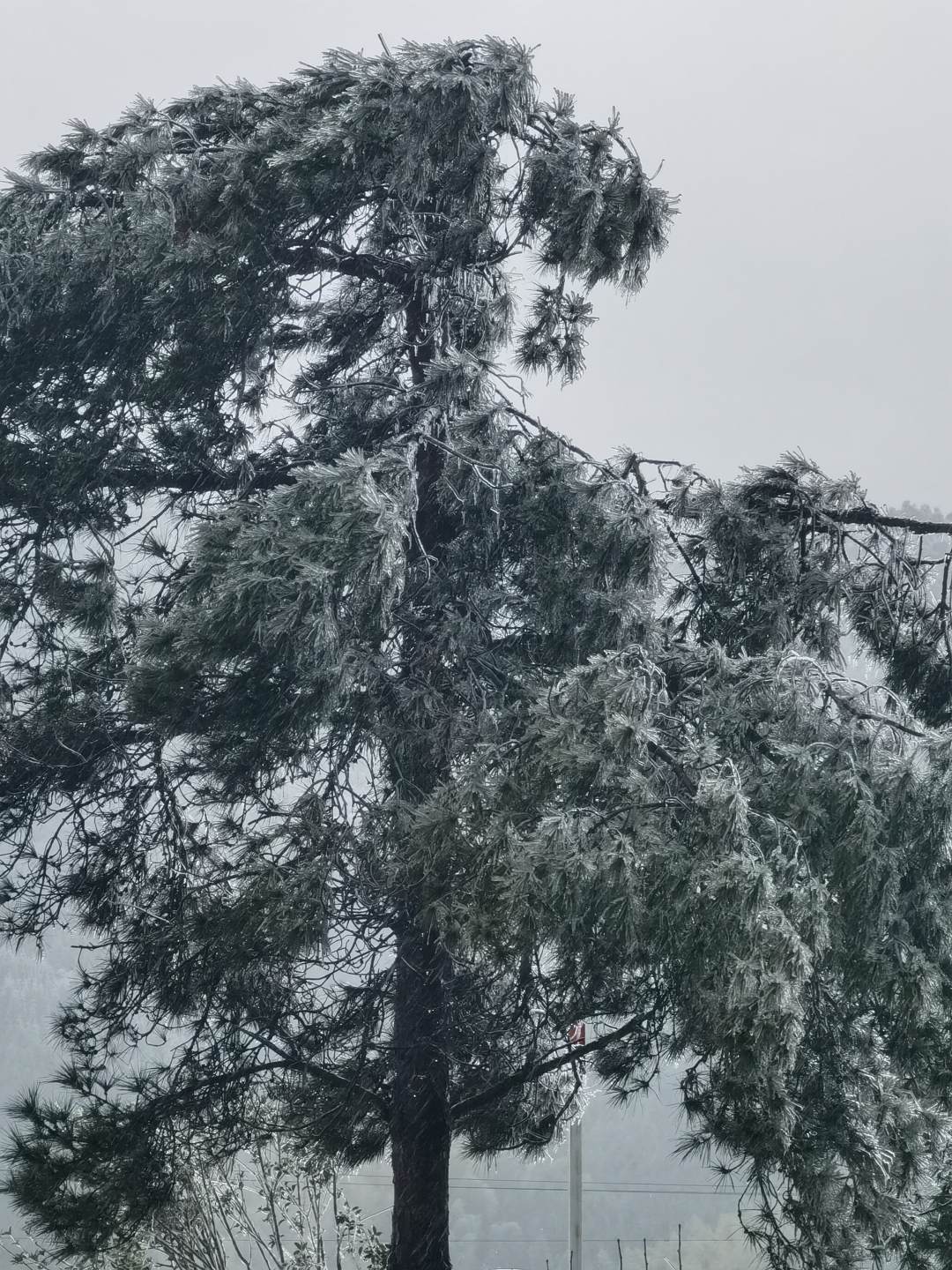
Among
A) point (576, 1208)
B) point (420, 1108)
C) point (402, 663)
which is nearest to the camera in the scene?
point (402, 663)

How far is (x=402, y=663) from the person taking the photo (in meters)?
3.81

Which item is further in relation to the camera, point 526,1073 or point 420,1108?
point 420,1108

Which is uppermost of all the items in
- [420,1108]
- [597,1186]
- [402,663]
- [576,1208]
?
[597,1186]

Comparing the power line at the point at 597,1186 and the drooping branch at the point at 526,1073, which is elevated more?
the power line at the point at 597,1186

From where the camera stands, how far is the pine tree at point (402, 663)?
303 centimetres

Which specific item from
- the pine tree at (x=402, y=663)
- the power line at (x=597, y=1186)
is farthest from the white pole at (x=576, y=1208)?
the power line at (x=597, y=1186)

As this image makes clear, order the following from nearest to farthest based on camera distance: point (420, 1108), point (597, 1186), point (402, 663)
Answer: point (402, 663)
point (420, 1108)
point (597, 1186)

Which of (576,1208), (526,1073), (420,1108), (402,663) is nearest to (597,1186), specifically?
(576,1208)

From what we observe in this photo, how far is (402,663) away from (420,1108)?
50.1 inches

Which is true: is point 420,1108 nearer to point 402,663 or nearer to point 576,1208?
point 402,663

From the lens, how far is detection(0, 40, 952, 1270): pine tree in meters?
3.03

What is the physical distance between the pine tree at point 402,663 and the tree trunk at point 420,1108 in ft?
0.05

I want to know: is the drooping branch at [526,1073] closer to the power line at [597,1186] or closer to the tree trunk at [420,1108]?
the tree trunk at [420,1108]

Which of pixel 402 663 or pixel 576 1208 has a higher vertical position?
pixel 402 663
